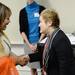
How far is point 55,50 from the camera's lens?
2607 millimetres

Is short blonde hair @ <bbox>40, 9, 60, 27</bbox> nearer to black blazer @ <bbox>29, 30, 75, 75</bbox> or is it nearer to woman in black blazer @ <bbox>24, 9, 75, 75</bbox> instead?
woman in black blazer @ <bbox>24, 9, 75, 75</bbox>

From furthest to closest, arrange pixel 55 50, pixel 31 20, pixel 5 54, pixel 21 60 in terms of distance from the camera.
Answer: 1. pixel 31 20
2. pixel 21 60
3. pixel 55 50
4. pixel 5 54

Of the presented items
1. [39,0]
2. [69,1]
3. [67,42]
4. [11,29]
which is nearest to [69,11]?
[69,1]

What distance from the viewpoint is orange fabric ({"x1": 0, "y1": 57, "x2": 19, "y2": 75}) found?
96.8 inches

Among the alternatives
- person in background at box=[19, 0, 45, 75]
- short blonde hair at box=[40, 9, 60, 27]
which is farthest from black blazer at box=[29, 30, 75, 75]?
person in background at box=[19, 0, 45, 75]

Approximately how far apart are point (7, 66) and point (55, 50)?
0.49 metres

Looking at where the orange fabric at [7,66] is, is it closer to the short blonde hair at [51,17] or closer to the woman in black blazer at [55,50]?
the woman in black blazer at [55,50]

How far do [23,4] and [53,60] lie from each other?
2562 millimetres

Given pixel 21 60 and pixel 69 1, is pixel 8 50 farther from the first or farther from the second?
pixel 69 1

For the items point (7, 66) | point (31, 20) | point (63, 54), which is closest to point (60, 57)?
point (63, 54)

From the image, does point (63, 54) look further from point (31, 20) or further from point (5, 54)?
point (31, 20)

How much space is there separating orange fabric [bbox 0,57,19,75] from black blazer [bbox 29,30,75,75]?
1.29ft

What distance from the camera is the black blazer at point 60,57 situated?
258 centimetres

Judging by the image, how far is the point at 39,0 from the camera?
489 centimetres
